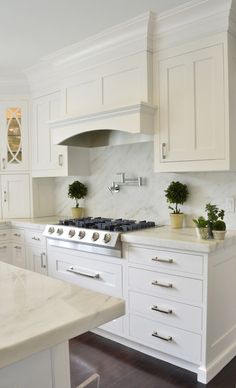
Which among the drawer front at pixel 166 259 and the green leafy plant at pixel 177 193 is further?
the green leafy plant at pixel 177 193

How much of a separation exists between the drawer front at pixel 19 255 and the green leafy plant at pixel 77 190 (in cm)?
79

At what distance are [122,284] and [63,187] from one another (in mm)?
1819

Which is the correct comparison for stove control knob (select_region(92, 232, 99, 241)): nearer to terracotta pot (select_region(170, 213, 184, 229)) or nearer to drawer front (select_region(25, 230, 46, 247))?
terracotta pot (select_region(170, 213, 184, 229))

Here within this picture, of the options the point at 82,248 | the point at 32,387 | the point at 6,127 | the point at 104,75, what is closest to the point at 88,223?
the point at 82,248

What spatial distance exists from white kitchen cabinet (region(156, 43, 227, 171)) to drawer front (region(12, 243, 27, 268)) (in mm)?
1897

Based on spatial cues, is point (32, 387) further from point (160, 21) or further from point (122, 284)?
point (160, 21)

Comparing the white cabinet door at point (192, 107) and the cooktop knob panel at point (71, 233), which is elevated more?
the white cabinet door at point (192, 107)

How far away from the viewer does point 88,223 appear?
3133mm

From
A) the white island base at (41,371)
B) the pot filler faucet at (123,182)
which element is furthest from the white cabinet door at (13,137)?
the white island base at (41,371)

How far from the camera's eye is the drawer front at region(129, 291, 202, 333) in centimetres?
233

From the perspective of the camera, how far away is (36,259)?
3615 millimetres

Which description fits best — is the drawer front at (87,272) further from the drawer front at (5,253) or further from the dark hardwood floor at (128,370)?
the drawer front at (5,253)

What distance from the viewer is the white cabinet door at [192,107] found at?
246 cm

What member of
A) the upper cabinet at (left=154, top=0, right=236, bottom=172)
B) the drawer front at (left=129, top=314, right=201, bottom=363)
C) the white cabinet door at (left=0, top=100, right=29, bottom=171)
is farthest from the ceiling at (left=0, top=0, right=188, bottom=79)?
the drawer front at (left=129, top=314, right=201, bottom=363)
